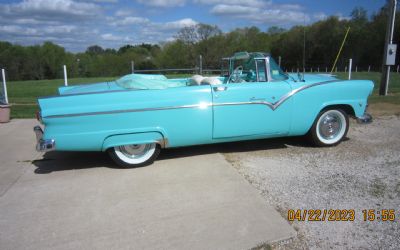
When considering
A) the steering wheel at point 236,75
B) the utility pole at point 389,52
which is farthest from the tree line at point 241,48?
the steering wheel at point 236,75

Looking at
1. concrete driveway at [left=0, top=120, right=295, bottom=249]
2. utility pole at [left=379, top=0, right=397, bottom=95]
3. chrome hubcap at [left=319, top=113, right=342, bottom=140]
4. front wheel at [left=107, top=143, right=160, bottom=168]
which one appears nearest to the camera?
concrete driveway at [left=0, top=120, right=295, bottom=249]

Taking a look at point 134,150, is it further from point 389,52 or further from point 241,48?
point 241,48

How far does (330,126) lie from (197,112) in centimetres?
227

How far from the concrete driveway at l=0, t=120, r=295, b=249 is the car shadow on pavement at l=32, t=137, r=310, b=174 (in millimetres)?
29

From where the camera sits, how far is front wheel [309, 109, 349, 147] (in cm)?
525

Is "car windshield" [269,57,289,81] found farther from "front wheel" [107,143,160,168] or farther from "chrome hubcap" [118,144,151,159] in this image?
"chrome hubcap" [118,144,151,159]

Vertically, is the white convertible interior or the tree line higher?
the tree line

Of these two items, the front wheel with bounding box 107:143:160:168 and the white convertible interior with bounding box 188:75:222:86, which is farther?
the white convertible interior with bounding box 188:75:222:86

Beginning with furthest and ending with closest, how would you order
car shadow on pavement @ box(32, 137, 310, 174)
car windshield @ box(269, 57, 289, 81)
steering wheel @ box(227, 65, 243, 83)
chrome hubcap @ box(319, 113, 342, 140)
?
chrome hubcap @ box(319, 113, 342, 140) → steering wheel @ box(227, 65, 243, 83) → car windshield @ box(269, 57, 289, 81) → car shadow on pavement @ box(32, 137, 310, 174)

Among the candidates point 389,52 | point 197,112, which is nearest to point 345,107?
point 197,112

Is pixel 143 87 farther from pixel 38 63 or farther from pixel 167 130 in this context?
pixel 38 63

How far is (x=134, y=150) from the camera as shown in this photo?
4.60 metres

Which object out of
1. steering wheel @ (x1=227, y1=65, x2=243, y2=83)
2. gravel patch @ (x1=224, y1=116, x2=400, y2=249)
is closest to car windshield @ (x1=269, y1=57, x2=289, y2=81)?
steering wheel @ (x1=227, y1=65, x2=243, y2=83)

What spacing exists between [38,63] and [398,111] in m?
58.6
